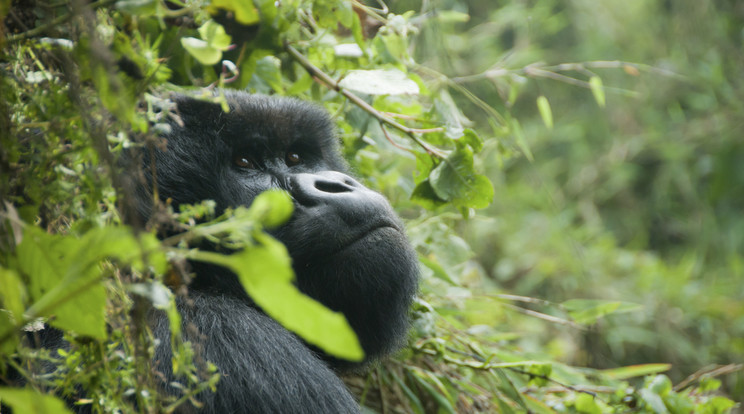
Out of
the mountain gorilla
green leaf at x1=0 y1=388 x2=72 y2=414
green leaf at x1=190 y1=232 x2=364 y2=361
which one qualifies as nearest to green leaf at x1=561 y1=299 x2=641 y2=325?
the mountain gorilla

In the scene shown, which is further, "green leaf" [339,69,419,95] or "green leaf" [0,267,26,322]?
"green leaf" [339,69,419,95]

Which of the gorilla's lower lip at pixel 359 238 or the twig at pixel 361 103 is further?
the twig at pixel 361 103

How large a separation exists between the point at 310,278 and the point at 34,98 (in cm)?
68

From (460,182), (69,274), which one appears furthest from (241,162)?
(69,274)

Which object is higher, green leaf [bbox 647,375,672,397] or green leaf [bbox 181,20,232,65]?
green leaf [bbox 181,20,232,65]

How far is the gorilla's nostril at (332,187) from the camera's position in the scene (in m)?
1.51

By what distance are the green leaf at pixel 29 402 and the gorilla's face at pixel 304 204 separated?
78 cm

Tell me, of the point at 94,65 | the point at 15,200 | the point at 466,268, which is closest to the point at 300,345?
the point at 15,200

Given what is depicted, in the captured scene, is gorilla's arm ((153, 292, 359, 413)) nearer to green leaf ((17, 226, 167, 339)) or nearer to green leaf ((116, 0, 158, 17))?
green leaf ((17, 226, 167, 339))

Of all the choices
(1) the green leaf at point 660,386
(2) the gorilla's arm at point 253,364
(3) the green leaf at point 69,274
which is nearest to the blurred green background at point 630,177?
(1) the green leaf at point 660,386

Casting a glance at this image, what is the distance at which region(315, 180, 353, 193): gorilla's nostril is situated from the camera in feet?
4.96

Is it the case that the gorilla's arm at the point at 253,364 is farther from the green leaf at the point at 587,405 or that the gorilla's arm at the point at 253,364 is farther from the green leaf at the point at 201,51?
the green leaf at the point at 587,405

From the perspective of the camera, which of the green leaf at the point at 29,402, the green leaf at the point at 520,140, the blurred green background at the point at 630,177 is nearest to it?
the green leaf at the point at 29,402

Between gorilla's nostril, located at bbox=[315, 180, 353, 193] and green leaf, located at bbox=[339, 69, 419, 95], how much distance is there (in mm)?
246
